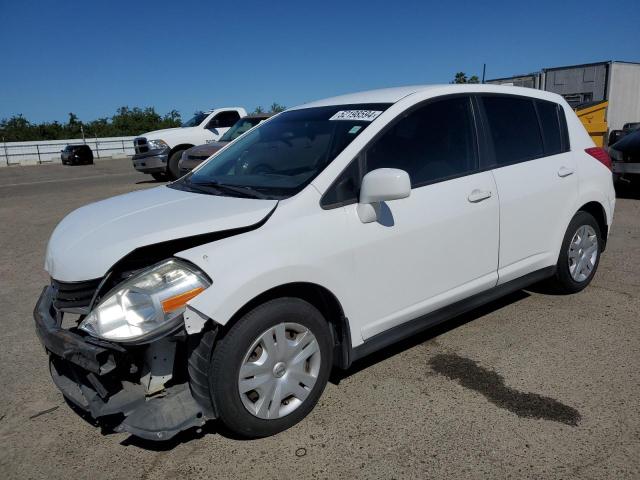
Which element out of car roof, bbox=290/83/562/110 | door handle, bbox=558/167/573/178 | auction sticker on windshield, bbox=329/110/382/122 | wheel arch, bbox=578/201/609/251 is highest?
car roof, bbox=290/83/562/110

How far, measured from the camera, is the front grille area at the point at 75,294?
2.60 m

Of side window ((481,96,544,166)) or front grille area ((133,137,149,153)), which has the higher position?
side window ((481,96,544,166))

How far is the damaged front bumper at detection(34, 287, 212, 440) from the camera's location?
241 cm

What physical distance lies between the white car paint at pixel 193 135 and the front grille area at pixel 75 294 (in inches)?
490

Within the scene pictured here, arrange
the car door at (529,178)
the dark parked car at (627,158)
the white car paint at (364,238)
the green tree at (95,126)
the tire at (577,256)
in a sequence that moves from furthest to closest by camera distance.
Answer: the green tree at (95,126) → the dark parked car at (627,158) → the tire at (577,256) → the car door at (529,178) → the white car paint at (364,238)

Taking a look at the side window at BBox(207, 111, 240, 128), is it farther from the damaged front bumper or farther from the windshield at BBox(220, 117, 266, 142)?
the damaged front bumper

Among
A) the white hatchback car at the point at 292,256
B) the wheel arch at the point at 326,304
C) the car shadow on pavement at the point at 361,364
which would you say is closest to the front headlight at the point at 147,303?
the white hatchback car at the point at 292,256

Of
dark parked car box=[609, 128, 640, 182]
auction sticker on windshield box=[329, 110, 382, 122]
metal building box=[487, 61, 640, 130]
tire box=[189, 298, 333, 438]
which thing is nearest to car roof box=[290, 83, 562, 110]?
auction sticker on windshield box=[329, 110, 382, 122]

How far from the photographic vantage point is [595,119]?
15000mm

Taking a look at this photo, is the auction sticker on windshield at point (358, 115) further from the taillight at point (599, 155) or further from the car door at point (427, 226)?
the taillight at point (599, 155)

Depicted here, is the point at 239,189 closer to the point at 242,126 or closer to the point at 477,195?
the point at 477,195

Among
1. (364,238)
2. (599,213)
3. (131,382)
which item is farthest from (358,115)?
(599,213)

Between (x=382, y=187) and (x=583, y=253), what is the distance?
104 inches

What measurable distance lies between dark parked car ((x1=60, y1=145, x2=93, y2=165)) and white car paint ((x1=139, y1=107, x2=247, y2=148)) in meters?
19.7
